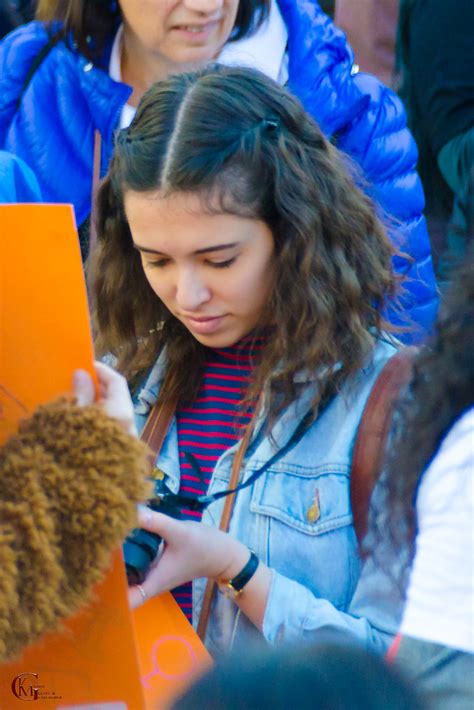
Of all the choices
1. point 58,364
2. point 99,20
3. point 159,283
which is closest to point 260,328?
point 159,283

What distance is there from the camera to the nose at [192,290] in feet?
5.46

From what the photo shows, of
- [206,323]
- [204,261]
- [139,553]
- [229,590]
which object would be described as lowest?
[229,590]

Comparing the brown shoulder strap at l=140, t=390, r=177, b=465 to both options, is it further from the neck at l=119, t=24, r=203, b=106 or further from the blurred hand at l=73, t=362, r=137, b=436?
the neck at l=119, t=24, r=203, b=106

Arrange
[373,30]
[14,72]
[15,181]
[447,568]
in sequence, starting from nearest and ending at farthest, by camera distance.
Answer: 1. [447,568]
2. [15,181]
3. [14,72]
4. [373,30]

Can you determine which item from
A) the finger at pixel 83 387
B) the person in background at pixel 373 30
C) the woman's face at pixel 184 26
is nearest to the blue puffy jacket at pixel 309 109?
the woman's face at pixel 184 26

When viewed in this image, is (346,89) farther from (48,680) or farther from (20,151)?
(48,680)

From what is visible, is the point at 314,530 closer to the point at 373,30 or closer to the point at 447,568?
the point at 447,568

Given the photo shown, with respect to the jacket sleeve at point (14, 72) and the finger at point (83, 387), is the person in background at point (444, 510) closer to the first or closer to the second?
the finger at point (83, 387)

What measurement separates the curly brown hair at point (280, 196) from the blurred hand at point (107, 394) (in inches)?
15.2

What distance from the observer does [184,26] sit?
236cm

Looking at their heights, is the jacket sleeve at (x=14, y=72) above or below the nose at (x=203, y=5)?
below

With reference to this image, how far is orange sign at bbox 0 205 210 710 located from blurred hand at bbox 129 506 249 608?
0.40 ft

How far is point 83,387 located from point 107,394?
2.4 inches

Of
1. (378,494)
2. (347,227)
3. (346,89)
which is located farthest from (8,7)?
(378,494)
